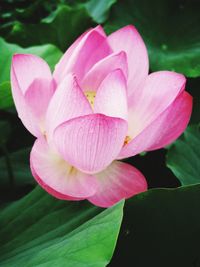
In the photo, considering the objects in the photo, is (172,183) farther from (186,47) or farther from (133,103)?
(186,47)

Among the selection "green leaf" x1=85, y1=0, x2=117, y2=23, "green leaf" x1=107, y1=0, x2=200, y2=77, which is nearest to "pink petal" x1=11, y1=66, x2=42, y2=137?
"green leaf" x1=107, y1=0, x2=200, y2=77

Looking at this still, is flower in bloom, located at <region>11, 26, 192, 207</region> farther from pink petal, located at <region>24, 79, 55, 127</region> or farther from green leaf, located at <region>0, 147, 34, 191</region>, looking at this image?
green leaf, located at <region>0, 147, 34, 191</region>

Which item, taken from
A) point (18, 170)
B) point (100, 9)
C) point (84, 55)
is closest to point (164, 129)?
point (84, 55)

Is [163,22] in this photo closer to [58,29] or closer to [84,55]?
[58,29]

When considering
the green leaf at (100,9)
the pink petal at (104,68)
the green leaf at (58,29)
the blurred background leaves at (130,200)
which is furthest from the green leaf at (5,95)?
the green leaf at (100,9)

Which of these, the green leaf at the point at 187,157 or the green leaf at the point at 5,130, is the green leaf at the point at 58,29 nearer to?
the green leaf at the point at 5,130

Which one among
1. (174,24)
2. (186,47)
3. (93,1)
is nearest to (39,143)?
(186,47)
